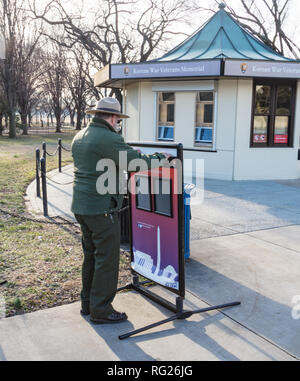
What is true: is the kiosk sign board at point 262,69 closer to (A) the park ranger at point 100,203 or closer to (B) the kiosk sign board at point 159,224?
(B) the kiosk sign board at point 159,224

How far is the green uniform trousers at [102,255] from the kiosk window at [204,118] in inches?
373

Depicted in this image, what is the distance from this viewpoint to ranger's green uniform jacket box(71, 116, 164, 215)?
3.50 m

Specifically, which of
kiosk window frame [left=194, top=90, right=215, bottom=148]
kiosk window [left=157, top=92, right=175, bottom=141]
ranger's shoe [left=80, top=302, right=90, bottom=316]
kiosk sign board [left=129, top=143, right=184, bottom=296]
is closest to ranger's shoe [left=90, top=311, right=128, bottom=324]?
ranger's shoe [left=80, top=302, right=90, bottom=316]

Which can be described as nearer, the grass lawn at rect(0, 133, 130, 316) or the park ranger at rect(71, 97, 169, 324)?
the park ranger at rect(71, 97, 169, 324)

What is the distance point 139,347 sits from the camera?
132 inches

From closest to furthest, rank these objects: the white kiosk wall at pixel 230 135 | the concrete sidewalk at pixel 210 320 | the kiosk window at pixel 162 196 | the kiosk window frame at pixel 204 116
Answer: the concrete sidewalk at pixel 210 320, the kiosk window at pixel 162 196, the white kiosk wall at pixel 230 135, the kiosk window frame at pixel 204 116

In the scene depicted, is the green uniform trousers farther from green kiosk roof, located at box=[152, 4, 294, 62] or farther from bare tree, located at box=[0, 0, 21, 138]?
bare tree, located at box=[0, 0, 21, 138]

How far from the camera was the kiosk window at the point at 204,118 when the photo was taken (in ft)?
41.6

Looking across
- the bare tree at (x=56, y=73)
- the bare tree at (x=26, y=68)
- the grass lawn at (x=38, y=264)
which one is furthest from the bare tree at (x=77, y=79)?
the grass lawn at (x=38, y=264)

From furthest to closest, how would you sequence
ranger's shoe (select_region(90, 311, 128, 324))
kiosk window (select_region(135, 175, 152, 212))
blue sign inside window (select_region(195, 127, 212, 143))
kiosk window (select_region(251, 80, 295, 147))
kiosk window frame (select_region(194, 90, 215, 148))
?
1. blue sign inside window (select_region(195, 127, 212, 143))
2. kiosk window frame (select_region(194, 90, 215, 148))
3. kiosk window (select_region(251, 80, 295, 147))
4. kiosk window (select_region(135, 175, 152, 212))
5. ranger's shoe (select_region(90, 311, 128, 324))

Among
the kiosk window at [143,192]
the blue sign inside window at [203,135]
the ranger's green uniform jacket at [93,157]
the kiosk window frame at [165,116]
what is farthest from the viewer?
the kiosk window frame at [165,116]

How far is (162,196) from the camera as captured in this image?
393 cm

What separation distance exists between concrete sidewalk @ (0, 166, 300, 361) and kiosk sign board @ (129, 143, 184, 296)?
1.23ft

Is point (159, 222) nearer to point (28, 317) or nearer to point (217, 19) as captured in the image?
point (28, 317)
